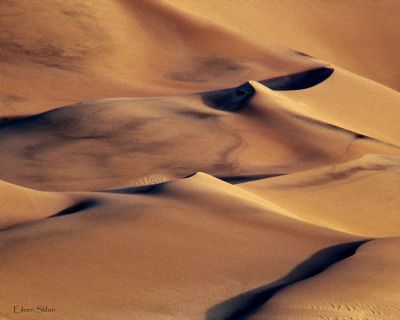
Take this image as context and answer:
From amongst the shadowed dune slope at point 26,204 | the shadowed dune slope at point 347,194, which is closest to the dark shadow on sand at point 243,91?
the shadowed dune slope at point 347,194

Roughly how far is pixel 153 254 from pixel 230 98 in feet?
24.3

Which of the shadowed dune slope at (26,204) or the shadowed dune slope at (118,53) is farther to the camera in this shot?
the shadowed dune slope at (118,53)

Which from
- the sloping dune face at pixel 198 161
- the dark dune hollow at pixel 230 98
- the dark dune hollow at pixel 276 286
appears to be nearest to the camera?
the dark dune hollow at pixel 276 286

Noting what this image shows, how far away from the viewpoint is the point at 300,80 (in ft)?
51.6

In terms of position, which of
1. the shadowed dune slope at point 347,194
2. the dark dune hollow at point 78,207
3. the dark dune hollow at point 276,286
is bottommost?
the shadowed dune slope at point 347,194

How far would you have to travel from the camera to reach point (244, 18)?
20.8 metres

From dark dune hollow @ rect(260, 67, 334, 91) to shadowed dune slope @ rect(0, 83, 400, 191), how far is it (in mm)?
2293

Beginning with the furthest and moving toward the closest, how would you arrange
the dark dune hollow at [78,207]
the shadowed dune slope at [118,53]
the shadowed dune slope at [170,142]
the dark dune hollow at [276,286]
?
the shadowed dune slope at [118,53], the shadowed dune slope at [170,142], the dark dune hollow at [78,207], the dark dune hollow at [276,286]

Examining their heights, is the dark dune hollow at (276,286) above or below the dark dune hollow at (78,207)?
above

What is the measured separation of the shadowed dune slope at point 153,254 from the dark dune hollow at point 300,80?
8.35 m

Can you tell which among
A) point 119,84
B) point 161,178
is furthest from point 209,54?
point 161,178

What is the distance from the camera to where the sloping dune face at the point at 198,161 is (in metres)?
5.05

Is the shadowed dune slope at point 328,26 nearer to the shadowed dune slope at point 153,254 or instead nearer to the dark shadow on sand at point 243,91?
the dark shadow on sand at point 243,91

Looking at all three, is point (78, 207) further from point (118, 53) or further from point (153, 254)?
point (118, 53)
